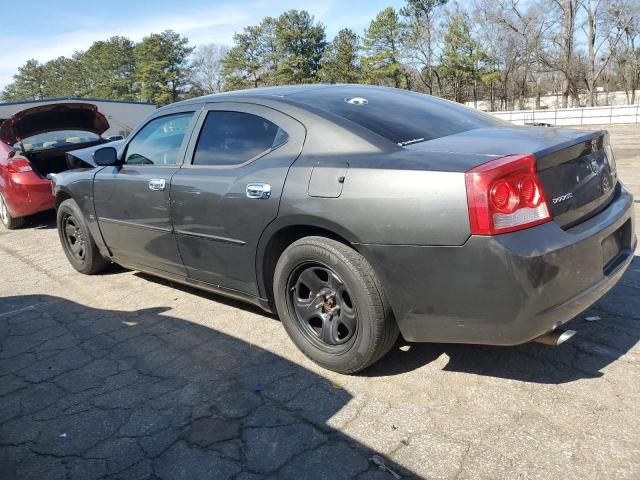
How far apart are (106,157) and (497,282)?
3.33m

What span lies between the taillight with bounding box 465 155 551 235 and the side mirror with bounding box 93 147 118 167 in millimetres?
3123

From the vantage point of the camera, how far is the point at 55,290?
15.6 ft

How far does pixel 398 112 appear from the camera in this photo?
3152mm

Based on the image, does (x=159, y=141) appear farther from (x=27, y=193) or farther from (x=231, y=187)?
(x=27, y=193)

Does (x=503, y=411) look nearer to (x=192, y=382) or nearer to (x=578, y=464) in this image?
(x=578, y=464)

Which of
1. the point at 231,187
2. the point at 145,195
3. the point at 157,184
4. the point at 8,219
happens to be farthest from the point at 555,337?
the point at 8,219

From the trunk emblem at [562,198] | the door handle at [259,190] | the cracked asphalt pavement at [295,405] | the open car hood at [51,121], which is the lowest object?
the cracked asphalt pavement at [295,405]

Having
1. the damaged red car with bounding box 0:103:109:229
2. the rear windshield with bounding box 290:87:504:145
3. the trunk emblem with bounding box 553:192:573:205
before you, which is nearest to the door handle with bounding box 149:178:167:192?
the rear windshield with bounding box 290:87:504:145

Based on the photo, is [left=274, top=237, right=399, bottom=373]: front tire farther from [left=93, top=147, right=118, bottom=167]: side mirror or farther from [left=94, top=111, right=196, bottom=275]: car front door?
[left=93, top=147, right=118, bottom=167]: side mirror

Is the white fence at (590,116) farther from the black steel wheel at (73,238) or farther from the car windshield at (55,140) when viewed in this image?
the black steel wheel at (73,238)

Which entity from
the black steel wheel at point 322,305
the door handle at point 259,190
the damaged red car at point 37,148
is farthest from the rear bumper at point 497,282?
the damaged red car at point 37,148

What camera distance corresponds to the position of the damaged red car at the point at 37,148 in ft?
23.9

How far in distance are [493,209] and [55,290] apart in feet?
13.5

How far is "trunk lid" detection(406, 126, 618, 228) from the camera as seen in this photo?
2.36 m
